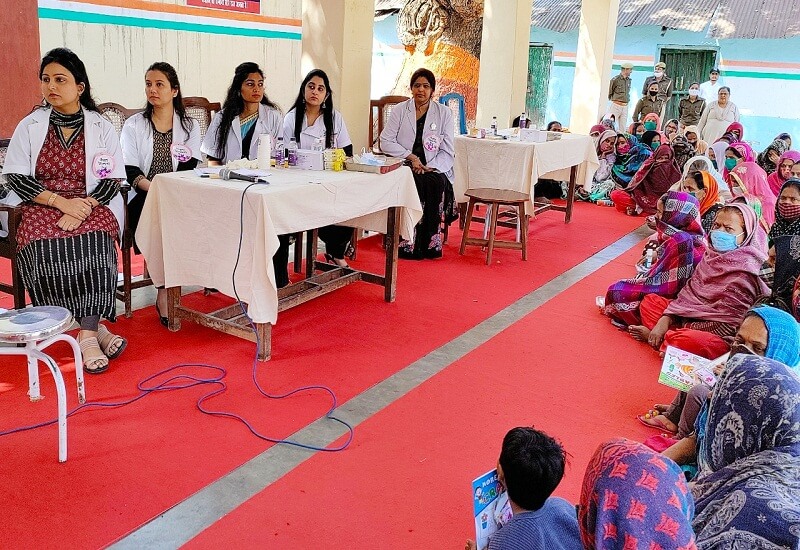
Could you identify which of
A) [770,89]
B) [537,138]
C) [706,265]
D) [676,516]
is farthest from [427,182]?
[770,89]

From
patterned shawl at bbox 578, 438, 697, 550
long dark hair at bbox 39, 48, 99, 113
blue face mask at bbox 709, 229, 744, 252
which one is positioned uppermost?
long dark hair at bbox 39, 48, 99, 113

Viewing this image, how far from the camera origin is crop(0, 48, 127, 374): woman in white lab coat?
348 cm

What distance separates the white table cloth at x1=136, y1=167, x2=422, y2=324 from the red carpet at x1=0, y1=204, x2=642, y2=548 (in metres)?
0.35

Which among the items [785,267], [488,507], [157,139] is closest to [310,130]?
[157,139]

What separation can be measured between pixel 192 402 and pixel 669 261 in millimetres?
2854

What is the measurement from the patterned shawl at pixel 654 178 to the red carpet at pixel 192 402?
305 cm

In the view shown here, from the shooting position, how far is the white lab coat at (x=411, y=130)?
19.1ft

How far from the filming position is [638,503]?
1512mm

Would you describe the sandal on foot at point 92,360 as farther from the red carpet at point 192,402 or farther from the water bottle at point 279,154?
the water bottle at point 279,154

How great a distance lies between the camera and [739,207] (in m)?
3.96

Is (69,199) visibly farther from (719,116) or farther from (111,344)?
(719,116)

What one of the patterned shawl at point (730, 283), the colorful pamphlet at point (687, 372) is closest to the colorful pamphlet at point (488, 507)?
the colorful pamphlet at point (687, 372)

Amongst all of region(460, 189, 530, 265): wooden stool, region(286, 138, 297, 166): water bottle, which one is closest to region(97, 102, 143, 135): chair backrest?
region(286, 138, 297, 166): water bottle

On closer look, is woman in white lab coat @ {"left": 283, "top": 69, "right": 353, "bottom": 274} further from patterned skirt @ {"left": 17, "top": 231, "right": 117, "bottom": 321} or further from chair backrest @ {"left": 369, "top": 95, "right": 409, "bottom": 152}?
patterned skirt @ {"left": 17, "top": 231, "right": 117, "bottom": 321}
